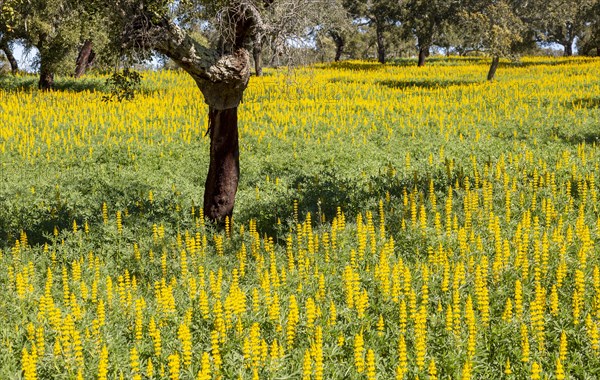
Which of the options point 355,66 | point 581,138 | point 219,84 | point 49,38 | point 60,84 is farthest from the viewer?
point 355,66

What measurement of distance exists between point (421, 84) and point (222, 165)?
2605cm

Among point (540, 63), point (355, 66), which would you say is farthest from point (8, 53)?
point (540, 63)

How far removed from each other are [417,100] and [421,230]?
18548mm

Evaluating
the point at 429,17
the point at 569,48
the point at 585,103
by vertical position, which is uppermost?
the point at 569,48

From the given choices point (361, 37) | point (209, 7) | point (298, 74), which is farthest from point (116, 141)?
point (361, 37)

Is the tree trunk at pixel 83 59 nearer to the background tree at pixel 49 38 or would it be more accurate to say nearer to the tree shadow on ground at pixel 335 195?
the background tree at pixel 49 38

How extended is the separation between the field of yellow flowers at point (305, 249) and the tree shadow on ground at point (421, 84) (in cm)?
1125

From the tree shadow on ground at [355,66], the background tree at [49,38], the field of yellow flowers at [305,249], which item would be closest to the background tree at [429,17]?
the tree shadow on ground at [355,66]

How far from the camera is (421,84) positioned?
114 feet

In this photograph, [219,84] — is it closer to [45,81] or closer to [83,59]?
[45,81]

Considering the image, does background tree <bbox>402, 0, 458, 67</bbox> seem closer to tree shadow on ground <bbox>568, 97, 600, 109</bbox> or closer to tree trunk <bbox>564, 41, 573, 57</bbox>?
tree shadow on ground <bbox>568, 97, 600, 109</bbox>

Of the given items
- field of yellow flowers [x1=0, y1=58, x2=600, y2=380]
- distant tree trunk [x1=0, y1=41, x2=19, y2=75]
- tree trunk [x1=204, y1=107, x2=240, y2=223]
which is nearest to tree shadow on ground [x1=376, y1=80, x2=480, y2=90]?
field of yellow flowers [x1=0, y1=58, x2=600, y2=380]

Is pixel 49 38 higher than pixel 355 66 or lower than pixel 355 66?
higher

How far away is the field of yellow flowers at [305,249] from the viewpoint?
218 inches
